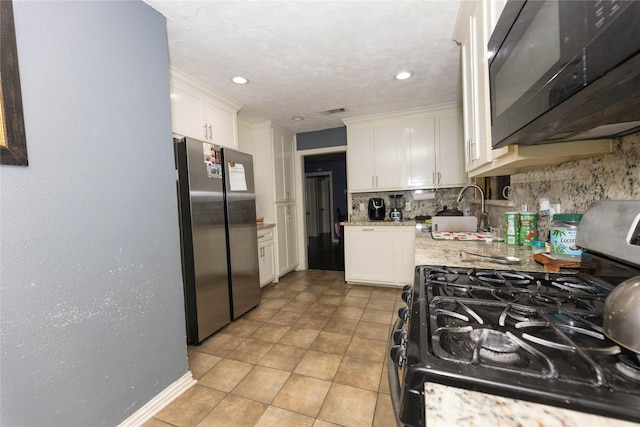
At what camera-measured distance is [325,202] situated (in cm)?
774

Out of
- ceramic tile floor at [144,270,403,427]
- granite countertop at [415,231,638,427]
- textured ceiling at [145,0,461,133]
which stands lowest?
ceramic tile floor at [144,270,403,427]

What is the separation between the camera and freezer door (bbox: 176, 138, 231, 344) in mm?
1979

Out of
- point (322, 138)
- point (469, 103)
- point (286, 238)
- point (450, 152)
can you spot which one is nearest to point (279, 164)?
point (322, 138)

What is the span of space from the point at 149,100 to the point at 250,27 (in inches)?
30.4

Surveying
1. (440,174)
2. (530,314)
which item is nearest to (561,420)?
A: (530,314)

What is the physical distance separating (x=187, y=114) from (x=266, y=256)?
6.15 feet

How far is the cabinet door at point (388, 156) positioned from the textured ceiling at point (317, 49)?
52 centimetres

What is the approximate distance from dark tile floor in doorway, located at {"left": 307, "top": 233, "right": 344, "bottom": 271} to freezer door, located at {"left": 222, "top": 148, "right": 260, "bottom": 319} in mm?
1862

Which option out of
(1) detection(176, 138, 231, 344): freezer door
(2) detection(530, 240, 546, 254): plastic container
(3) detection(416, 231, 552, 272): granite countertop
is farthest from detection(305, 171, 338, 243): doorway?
(2) detection(530, 240, 546, 254): plastic container

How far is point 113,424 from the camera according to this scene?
121cm

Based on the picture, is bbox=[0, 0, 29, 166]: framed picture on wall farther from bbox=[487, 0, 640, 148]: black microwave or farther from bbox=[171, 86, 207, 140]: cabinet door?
bbox=[487, 0, 640, 148]: black microwave

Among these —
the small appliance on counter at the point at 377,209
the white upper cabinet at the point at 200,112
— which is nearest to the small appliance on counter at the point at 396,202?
the small appliance on counter at the point at 377,209

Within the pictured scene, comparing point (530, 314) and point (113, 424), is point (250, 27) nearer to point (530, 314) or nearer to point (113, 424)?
point (530, 314)

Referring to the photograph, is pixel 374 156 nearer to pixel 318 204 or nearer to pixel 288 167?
pixel 288 167
